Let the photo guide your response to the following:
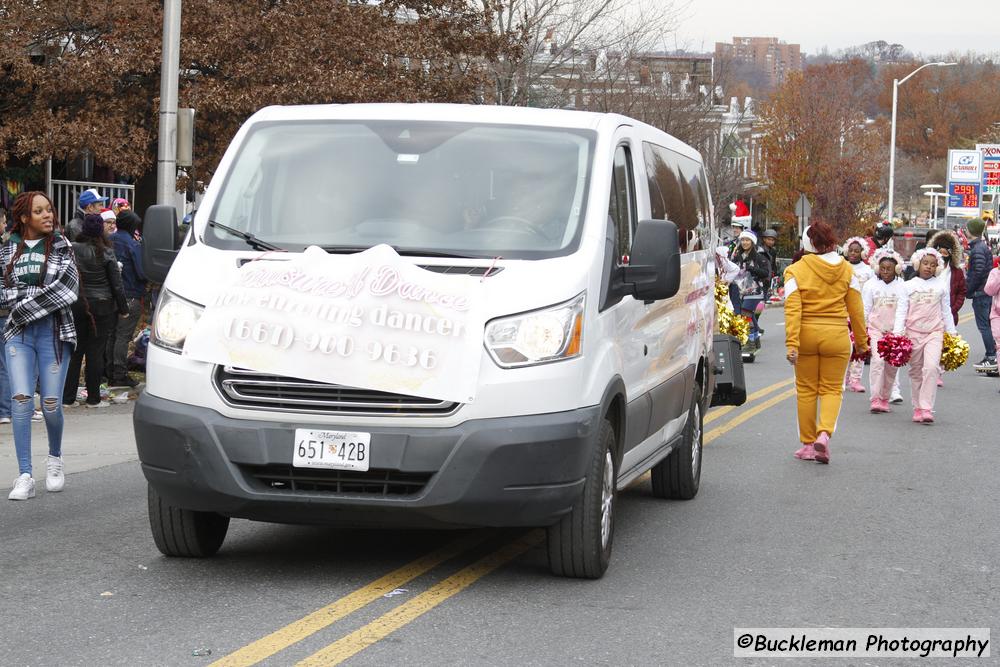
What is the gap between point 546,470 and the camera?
6434 millimetres

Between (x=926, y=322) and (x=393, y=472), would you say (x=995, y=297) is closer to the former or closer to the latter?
(x=926, y=322)

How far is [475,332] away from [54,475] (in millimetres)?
4161

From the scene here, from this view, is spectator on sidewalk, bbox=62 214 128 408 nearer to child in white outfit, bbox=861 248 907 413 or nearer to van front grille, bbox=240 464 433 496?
child in white outfit, bbox=861 248 907 413

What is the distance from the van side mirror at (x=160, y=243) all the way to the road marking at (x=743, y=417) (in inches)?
238

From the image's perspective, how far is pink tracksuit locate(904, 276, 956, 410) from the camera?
15.1 m

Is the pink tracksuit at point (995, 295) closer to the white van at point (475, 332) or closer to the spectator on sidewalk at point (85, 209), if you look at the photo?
the spectator on sidewalk at point (85, 209)

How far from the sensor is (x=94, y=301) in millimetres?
14344

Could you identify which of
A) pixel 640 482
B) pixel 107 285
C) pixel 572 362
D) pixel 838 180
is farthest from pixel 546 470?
pixel 838 180

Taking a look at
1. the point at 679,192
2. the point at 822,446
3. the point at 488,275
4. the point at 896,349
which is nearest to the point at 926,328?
the point at 896,349

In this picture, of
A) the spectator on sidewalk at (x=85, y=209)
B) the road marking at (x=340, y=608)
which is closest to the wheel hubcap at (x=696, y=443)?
the road marking at (x=340, y=608)

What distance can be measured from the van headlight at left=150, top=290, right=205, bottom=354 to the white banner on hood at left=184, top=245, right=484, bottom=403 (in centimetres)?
11

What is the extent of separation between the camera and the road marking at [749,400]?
1451 centimetres

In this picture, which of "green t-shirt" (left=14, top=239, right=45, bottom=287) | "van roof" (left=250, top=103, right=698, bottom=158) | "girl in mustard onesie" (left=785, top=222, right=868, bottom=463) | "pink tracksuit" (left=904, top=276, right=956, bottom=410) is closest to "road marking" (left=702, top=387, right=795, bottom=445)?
"girl in mustard onesie" (left=785, top=222, right=868, bottom=463)

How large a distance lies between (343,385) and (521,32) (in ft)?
85.2
